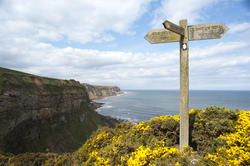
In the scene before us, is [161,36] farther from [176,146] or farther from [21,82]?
[21,82]

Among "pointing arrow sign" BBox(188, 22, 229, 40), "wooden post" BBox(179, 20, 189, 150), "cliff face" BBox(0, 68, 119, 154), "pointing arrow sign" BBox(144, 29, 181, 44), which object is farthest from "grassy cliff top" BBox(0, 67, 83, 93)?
"pointing arrow sign" BBox(188, 22, 229, 40)

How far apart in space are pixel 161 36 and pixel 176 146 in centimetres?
483

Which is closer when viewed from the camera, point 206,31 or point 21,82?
point 206,31

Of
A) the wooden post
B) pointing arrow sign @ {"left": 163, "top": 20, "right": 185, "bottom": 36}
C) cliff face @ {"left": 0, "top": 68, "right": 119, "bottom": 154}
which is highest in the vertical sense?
pointing arrow sign @ {"left": 163, "top": 20, "right": 185, "bottom": 36}

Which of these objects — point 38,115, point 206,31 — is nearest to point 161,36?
point 206,31

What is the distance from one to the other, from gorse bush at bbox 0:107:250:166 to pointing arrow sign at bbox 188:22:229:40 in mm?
3523

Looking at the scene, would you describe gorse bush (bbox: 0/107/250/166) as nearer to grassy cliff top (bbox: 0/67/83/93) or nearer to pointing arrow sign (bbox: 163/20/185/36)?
pointing arrow sign (bbox: 163/20/185/36)

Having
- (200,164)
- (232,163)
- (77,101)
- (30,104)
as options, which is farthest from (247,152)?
(77,101)

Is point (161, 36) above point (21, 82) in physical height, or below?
above

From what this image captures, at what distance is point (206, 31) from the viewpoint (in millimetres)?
4922

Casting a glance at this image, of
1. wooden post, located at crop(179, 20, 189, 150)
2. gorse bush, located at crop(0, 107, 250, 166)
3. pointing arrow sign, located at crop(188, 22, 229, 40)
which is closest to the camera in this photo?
gorse bush, located at crop(0, 107, 250, 166)

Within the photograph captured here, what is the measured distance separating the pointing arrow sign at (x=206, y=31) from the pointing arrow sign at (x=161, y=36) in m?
0.50

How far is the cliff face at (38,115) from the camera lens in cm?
2517

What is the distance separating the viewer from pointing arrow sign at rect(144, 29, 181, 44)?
208 inches
